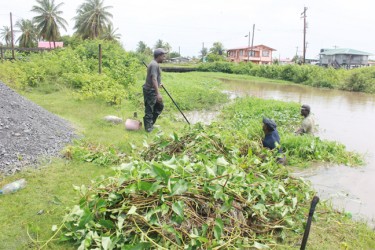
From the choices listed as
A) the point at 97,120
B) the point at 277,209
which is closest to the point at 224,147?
the point at 277,209

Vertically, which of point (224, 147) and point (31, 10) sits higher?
point (31, 10)

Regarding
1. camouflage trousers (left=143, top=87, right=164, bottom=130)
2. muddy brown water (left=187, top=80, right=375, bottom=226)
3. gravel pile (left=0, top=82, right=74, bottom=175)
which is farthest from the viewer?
camouflage trousers (left=143, top=87, right=164, bottom=130)

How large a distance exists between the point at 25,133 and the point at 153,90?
2.53 metres

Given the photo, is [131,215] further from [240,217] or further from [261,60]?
[261,60]

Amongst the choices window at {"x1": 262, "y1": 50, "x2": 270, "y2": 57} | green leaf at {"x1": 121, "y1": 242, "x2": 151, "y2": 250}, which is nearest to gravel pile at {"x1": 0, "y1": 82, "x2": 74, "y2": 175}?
green leaf at {"x1": 121, "y1": 242, "x2": 151, "y2": 250}

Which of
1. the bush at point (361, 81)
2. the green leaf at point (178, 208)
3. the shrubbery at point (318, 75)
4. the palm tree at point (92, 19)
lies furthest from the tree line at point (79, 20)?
the green leaf at point (178, 208)

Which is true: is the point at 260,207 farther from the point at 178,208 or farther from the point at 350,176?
the point at 350,176

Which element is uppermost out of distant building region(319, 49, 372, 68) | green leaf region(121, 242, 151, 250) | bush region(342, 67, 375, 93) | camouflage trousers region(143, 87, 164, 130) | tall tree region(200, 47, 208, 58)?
tall tree region(200, 47, 208, 58)

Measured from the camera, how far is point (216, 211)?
289cm

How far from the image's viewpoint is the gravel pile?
4609 mm

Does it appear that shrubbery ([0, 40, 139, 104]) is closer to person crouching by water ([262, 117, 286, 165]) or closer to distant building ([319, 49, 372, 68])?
person crouching by water ([262, 117, 286, 165])

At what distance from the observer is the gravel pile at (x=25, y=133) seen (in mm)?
4609

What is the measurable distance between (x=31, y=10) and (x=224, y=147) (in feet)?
131

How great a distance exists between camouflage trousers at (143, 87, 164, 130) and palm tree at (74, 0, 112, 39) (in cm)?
3326
